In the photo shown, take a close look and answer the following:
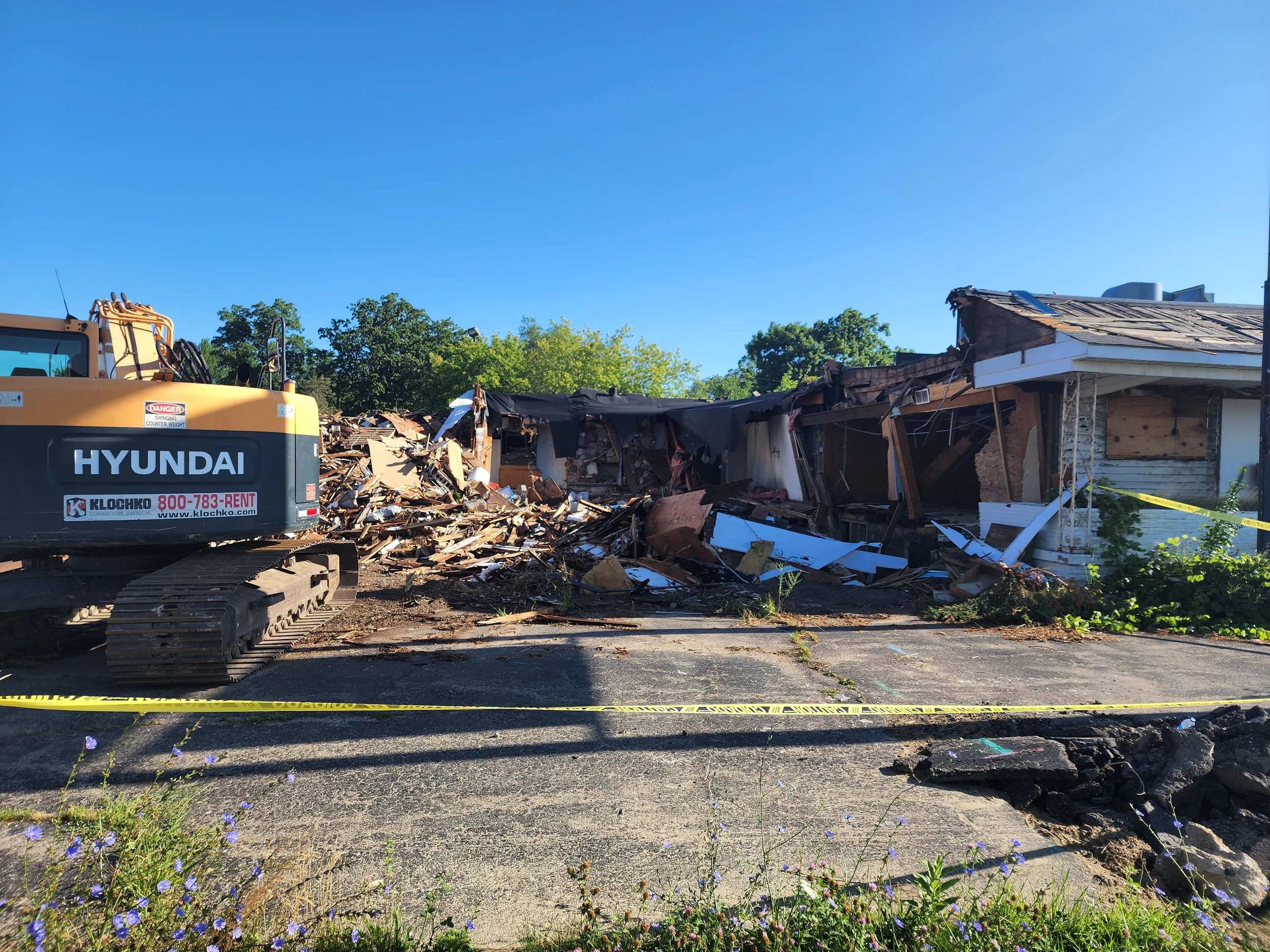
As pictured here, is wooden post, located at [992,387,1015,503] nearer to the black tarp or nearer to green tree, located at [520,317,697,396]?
the black tarp

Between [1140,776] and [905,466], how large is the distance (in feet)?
26.8

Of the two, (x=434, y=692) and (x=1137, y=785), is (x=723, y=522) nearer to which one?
(x=434, y=692)

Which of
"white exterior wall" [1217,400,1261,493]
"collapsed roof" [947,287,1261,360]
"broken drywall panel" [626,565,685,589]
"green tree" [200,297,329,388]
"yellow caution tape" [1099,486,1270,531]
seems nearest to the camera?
"yellow caution tape" [1099,486,1270,531]

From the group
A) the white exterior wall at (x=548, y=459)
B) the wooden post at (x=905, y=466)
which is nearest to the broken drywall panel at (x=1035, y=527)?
the wooden post at (x=905, y=466)

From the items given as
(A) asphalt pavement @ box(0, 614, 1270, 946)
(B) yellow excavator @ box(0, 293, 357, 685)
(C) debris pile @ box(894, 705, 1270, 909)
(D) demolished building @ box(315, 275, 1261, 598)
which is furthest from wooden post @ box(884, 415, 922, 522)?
(B) yellow excavator @ box(0, 293, 357, 685)

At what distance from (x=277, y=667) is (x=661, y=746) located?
3526 mm

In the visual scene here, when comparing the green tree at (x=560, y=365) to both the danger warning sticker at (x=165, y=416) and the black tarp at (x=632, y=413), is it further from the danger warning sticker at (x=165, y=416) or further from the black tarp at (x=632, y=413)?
the danger warning sticker at (x=165, y=416)

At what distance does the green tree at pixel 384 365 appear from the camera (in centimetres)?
4116

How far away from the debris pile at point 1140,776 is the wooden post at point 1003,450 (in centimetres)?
593

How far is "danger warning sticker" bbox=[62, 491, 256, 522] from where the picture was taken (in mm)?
5277

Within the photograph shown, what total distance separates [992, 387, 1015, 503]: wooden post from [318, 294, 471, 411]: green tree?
34010mm

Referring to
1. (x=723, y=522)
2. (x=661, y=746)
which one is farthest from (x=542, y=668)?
(x=723, y=522)

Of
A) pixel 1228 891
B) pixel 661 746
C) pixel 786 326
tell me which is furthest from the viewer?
pixel 786 326

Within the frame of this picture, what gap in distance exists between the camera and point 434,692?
5.17 metres
